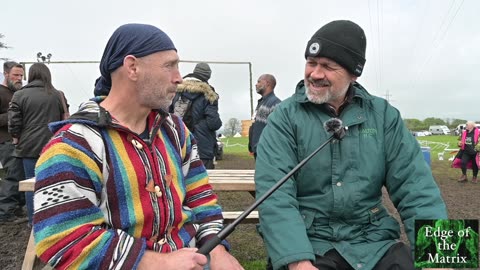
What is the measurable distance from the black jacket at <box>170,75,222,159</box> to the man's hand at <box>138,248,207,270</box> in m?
3.48

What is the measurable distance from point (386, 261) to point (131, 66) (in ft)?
5.14

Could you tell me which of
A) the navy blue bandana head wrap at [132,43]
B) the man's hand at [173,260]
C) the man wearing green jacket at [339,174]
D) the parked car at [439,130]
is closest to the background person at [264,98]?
the man wearing green jacket at [339,174]

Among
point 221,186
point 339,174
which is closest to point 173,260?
point 339,174

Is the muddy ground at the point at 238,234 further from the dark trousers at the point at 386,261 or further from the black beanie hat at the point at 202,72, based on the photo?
the dark trousers at the point at 386,261

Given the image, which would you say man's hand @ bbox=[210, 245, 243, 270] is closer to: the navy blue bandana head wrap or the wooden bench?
the navy blue bandana head wrap

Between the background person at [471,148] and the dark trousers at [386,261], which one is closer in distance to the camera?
the dark trousers at [386,261]

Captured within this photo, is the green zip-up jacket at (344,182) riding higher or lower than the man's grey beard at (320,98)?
lower

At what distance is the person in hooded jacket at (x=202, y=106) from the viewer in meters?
4.97

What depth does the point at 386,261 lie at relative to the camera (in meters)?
2.01

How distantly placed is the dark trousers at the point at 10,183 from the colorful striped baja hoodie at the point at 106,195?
4188 millimetres

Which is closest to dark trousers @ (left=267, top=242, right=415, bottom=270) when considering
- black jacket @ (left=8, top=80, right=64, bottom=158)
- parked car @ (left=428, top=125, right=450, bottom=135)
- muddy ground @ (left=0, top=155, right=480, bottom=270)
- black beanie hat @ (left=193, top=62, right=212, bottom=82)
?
muddy ground @ (left=0, top=155, right=480, bottom=270)

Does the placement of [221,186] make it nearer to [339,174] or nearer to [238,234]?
[339,174]

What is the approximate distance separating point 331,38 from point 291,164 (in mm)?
755

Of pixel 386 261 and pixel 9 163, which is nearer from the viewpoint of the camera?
pixel 386 261
